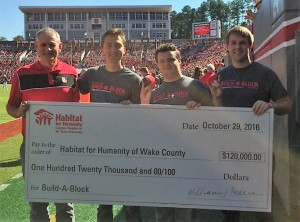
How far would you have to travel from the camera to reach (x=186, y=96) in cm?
338

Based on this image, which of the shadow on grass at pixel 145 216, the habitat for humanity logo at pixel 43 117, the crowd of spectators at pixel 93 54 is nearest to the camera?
the habitat for humanity logo at pixel 43 117

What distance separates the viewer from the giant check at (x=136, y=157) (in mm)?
3416

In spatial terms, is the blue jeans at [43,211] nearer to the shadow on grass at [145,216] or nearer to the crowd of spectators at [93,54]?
the shadow on grass at [145,216]

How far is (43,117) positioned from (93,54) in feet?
226

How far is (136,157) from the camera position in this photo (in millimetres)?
3498

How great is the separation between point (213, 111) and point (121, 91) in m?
0.81

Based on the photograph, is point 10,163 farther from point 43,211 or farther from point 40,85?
point 40,85

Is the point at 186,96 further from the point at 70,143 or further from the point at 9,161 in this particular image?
the point at 9,161

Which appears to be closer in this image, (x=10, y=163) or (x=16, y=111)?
(x=16, y=111)

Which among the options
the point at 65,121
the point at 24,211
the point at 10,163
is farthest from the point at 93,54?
the point at 65,121
